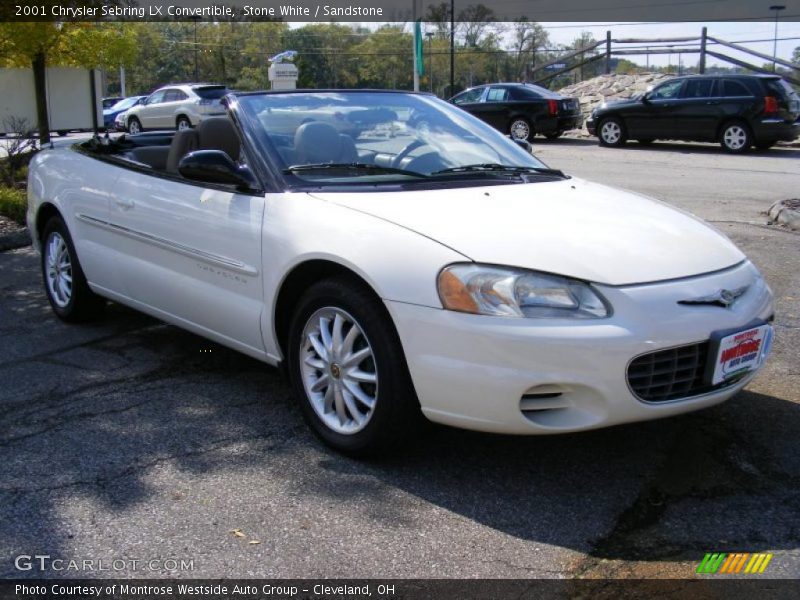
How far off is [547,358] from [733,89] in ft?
54.6

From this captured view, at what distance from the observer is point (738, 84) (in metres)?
17.8

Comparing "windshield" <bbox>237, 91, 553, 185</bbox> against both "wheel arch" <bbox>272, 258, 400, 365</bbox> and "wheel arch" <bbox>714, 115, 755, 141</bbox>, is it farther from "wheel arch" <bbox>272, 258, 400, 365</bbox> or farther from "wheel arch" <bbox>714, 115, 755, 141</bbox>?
"wheel arch" <bbox>714, 115, 755, 141</bbox>

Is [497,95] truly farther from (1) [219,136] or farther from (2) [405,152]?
(2) [405,152]

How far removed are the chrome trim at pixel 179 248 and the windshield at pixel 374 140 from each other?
46cm

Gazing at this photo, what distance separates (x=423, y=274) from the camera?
3260 millimetres

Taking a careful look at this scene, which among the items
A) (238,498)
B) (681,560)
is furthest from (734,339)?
(238,498)

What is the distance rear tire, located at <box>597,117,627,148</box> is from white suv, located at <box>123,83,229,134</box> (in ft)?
35.8

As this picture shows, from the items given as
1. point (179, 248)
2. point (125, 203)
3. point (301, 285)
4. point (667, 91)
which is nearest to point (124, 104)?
point (667, 91)

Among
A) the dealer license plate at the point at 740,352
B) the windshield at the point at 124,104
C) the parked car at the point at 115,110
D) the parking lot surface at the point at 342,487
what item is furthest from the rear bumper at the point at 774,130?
the windshield at the point at 124,104

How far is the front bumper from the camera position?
3086 millimetres

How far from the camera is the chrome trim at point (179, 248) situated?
158 inches

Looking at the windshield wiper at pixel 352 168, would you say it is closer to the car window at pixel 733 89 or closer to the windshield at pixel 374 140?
the windshield at pixel 374 140

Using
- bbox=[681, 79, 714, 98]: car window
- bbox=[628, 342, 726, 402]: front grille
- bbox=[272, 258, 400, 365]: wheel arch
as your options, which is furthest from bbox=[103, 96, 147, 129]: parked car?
bbox=[628, 342, 726, 402]: front grille

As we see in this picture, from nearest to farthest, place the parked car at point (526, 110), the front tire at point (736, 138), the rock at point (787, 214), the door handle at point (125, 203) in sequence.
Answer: the door handle at point (125, 203) < the rock at point (787, 214) < the front tire at point (736, 138) < the parked car at point (526, 110)
